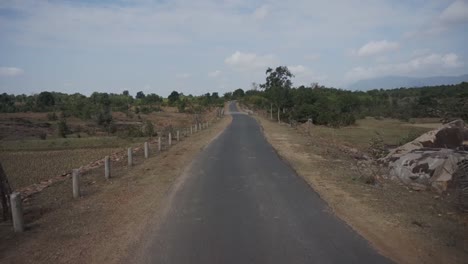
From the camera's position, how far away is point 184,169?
538 inches

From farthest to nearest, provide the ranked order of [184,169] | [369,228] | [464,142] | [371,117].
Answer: [371,117], [464,142], [184,169], [369,228]

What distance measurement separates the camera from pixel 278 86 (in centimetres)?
5475

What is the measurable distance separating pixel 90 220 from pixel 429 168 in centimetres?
933

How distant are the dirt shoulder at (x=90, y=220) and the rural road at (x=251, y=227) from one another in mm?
558

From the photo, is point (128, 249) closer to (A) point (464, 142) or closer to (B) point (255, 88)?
(A) point (464, 142)

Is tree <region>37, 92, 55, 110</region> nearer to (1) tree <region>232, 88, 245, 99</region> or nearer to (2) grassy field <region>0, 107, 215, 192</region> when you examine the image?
(2) grassy field <region>0, 107, 215, 192</region>

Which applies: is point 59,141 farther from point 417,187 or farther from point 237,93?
point 237,93

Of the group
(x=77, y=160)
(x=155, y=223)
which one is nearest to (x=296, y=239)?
(x=155, y=223)

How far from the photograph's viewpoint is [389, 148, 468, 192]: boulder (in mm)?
10302

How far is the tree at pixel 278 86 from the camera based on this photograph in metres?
50.3

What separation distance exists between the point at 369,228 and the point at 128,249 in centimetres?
443

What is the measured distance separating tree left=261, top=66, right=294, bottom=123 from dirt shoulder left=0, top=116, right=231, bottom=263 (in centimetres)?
3864

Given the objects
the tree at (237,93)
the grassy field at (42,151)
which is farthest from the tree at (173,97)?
the grassy field at (42,151)

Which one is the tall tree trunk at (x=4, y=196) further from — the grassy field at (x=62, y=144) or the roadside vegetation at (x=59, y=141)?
the grassy field at (x=62, y=144)
